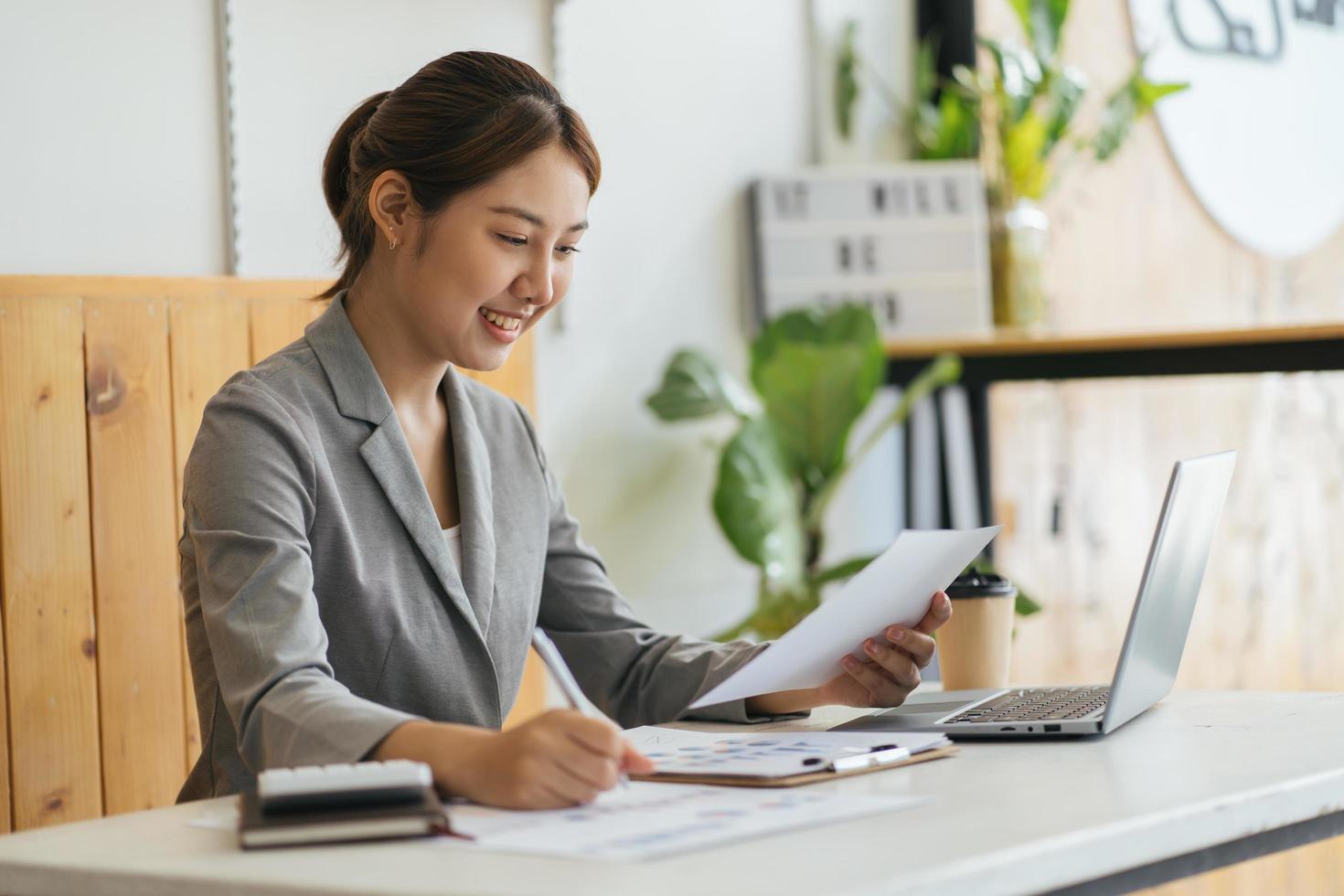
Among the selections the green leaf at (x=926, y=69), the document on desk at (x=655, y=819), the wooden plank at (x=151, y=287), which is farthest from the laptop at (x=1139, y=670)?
the green leaf at (x=926, y=69)

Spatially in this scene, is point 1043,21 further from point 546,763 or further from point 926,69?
point 546,763

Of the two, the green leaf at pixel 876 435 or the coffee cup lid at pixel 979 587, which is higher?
the green leaf at pixel 876 435

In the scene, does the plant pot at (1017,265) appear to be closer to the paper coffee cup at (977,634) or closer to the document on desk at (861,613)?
the paper coffee cup at (977,634)

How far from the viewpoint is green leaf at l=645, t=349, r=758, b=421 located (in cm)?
300

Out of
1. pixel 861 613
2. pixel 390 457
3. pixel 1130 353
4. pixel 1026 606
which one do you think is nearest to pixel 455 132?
pixel 390 457

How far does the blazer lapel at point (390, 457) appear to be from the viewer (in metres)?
1.55

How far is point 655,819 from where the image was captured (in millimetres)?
1038

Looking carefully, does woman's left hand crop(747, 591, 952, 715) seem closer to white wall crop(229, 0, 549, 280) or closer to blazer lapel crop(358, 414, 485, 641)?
blazer lapel crop(358, 414, 485, 641)

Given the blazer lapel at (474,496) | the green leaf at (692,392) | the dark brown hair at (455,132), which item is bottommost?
the blazer lapel at (474,496)

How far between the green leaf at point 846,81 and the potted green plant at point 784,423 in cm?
53

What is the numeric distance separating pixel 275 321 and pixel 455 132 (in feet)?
2.40

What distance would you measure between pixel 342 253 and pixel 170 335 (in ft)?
1.48

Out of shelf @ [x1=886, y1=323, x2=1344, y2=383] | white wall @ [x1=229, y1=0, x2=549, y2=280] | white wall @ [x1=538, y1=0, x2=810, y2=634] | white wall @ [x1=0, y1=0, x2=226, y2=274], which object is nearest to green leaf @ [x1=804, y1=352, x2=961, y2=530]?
shelf @ [x1=886, y1=323, x2=1344, y2=383]

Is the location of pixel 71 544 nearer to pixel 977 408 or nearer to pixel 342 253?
pixel 342 253
